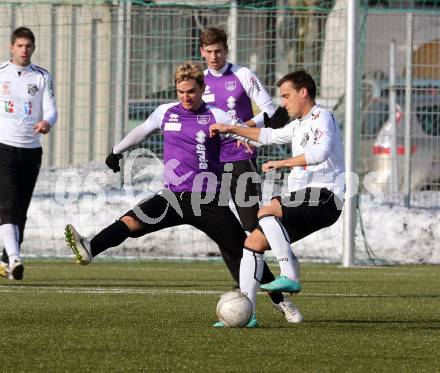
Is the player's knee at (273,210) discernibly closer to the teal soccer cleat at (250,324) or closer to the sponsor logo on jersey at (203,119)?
the teal soccer cleat at (250,324)

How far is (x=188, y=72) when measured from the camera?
8523mm

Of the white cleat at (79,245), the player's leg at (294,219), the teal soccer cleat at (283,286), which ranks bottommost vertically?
the teal soccer cleat at (283,286)

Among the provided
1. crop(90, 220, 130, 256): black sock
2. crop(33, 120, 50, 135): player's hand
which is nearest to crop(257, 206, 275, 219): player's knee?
crop(90, 220, 130, 256): black sock

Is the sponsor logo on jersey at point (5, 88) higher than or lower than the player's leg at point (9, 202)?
higher

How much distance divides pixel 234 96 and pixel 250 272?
2897 mm

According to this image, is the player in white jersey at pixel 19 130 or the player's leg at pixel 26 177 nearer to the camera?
the player in white jersey at pixel 19 130

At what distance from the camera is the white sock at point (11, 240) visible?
35.7 feet

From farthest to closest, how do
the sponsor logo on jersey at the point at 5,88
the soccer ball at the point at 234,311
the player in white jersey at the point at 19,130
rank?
the sponsor logo on jersey at the point at 5,88 < the player in white jersey at the point at 19,130 < the soccer ball at the point at 234,311

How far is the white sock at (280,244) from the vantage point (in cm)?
788

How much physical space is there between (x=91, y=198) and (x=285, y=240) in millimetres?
7518

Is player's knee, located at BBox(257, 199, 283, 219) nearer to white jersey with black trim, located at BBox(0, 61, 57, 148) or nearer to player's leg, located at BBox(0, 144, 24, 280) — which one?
player's leg, located at BBox(0, 144, 24, 280)

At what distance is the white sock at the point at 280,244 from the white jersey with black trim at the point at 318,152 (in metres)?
0.38

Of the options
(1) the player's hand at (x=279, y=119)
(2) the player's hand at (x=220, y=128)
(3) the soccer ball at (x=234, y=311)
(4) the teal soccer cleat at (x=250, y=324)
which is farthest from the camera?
(1) the player's hand at (x=279, y=119)

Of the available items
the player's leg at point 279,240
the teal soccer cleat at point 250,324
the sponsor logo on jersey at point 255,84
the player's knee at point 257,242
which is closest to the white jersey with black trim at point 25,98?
the sponsor logo on jersey at point 255,84
